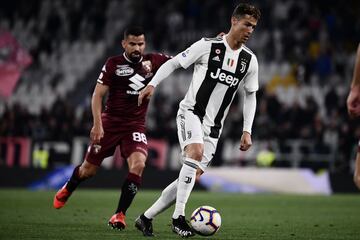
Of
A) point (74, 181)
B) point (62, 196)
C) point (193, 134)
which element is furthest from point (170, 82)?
point (193, 134)

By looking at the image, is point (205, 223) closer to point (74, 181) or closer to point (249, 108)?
point (249, 108)

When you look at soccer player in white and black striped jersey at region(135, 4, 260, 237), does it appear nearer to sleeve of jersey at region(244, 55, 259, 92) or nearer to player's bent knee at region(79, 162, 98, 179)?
sleeve of jersey at region(244, 55, 259, 92)

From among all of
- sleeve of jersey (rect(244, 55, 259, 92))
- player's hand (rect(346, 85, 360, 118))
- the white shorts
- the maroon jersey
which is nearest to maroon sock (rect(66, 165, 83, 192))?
the maroon jersey

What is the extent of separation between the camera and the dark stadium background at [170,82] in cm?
2025

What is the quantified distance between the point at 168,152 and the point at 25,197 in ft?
19.9

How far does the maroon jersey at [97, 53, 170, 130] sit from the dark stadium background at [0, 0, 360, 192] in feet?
30.3

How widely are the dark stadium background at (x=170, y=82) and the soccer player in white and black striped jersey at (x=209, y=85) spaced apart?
10.6 m

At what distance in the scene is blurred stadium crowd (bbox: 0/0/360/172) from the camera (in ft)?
68.9

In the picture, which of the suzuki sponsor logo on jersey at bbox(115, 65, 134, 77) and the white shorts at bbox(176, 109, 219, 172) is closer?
the white shorts at bbox(176, 109, 219, 172)

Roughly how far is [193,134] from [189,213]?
12.7 feet

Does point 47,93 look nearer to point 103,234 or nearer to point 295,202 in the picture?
point 295,202

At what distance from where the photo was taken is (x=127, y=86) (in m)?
9.58

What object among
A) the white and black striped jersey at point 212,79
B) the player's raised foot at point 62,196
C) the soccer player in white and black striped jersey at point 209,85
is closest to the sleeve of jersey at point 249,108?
the soccer player in white and black striped jersey at point 209,85

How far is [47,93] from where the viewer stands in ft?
85.1
